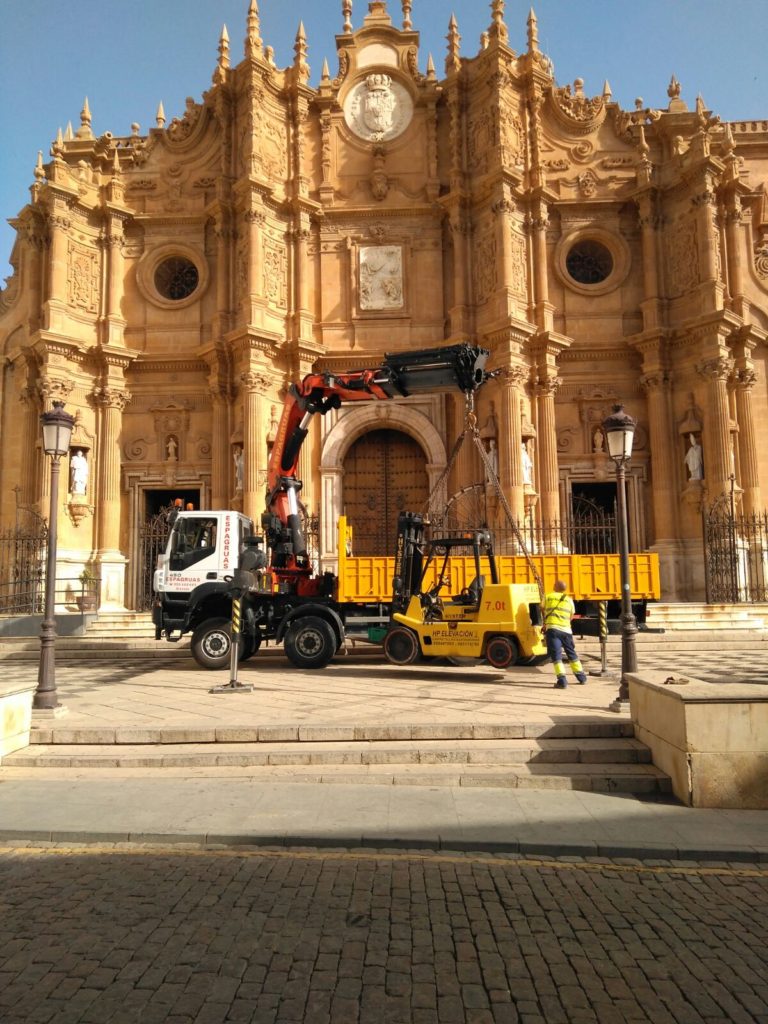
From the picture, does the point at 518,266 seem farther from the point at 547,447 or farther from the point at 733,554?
the point at 733,554

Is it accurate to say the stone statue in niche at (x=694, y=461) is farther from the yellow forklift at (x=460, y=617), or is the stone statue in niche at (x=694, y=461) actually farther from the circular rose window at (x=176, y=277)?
the circular rose window at (x=176, y=277)

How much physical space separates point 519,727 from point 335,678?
16.6ft

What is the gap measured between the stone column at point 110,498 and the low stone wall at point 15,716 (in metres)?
14.9

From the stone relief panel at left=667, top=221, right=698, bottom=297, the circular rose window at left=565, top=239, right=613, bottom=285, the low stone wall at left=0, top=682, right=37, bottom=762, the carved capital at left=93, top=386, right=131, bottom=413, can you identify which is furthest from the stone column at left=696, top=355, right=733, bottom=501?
the low stone wall at left=0, top=682, right=37, bottom=762

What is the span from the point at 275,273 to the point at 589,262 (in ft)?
35.3

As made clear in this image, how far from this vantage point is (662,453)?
2320 cm

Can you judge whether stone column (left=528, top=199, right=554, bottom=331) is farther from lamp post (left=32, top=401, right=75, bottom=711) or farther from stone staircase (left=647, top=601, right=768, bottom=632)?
lamp post (left=32, top=401, right=75, bottom=711)

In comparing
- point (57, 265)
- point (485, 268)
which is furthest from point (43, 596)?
point (485, 268)

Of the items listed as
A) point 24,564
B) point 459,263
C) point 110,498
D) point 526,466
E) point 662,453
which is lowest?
point 24,564

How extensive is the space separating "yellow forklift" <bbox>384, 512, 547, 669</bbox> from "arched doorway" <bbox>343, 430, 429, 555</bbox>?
34.5 feet

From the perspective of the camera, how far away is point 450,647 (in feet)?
40.6

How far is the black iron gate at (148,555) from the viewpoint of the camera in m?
22.5

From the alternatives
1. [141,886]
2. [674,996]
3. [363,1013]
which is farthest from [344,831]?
[674,996]

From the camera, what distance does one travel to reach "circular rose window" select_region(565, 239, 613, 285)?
2541 cm
